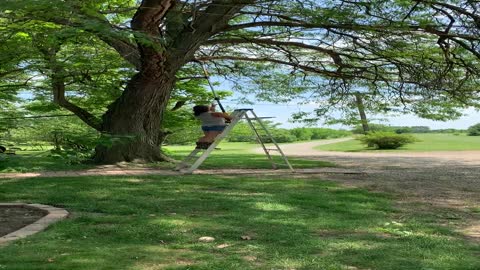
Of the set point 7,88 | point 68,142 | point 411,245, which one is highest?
point 7,88

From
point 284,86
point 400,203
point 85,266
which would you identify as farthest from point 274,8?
point 284,86

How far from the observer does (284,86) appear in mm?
21172

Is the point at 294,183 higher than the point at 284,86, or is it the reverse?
the point at 284,86

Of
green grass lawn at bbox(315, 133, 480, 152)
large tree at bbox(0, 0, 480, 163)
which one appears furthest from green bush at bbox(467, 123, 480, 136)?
large tree at bbox(0, 0, 480, 163)

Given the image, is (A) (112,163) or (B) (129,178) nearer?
(B) (129,178)

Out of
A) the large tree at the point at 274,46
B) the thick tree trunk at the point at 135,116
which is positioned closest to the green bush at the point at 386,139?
the large tree at the point at 274,46

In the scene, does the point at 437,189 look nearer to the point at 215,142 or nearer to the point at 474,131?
the point at 215,142

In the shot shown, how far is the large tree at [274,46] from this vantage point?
34.1ft

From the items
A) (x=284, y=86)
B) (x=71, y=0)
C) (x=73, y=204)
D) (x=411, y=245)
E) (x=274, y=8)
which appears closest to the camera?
(x=411, y=245)

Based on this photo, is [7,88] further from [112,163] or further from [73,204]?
[73,204]

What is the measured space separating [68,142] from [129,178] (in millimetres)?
4298

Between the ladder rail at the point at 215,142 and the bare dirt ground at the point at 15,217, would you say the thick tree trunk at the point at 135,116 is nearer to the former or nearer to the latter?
the ladder rail at the point at 215,142

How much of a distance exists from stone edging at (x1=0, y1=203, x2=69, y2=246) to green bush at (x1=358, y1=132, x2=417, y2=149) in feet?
79.0

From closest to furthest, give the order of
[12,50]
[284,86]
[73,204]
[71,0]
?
[71,0] → [73,204] → [12,50] → [284,86]
